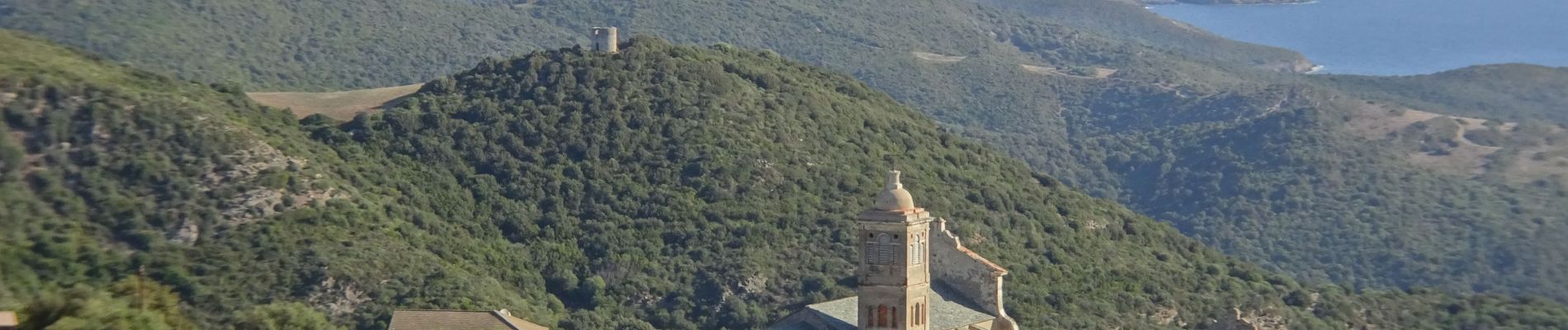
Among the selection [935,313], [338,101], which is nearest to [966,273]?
[935,313]

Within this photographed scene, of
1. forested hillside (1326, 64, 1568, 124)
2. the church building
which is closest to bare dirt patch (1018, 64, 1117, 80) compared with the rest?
forested hillside (1326, 64, 1568, 124)

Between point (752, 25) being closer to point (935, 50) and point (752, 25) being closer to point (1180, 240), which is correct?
point (935, 50)

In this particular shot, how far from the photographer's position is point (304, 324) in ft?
118

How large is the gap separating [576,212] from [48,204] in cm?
1239

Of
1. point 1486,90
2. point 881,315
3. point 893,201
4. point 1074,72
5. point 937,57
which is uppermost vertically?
point 893,201

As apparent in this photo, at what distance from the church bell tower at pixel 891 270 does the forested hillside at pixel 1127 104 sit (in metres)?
48.0

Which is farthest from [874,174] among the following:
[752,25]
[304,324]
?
[752,25]

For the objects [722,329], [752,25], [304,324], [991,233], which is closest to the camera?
[304,324]

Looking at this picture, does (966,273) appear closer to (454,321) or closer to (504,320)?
(504,320)

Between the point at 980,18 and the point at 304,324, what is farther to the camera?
the point at 980,18

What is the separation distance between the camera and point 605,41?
71.3 meters

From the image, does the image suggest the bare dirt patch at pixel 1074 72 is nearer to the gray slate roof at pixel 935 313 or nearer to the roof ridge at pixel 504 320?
the gray slate roof at pixel 935 313

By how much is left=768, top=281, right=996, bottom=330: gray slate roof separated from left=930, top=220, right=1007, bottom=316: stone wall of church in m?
0.13

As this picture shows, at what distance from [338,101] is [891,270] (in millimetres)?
33275
